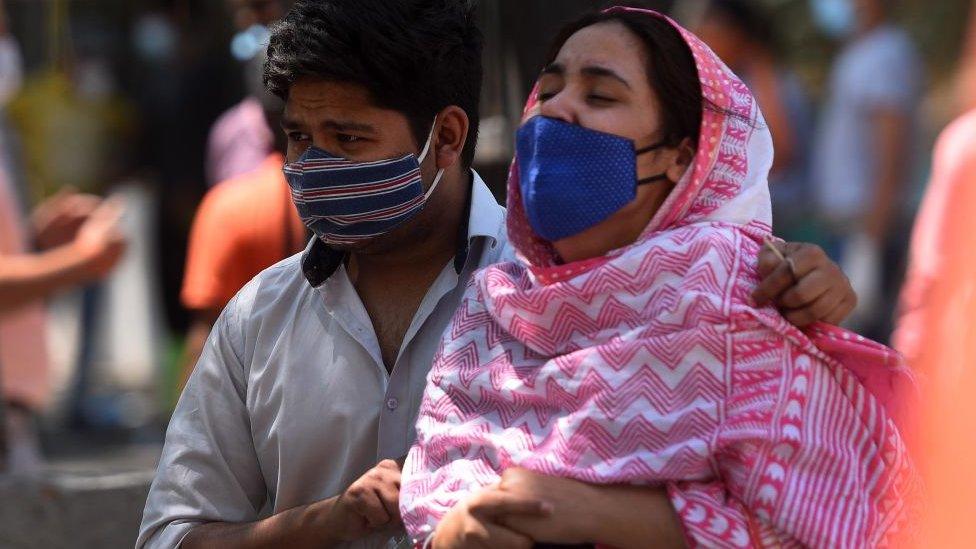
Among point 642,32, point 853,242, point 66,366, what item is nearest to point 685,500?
point 642,32

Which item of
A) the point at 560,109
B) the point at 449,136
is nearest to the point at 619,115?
the point at 560,109

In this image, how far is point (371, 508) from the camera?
7.86 feet

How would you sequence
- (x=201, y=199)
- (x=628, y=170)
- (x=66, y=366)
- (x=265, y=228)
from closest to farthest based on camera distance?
1. (x=628, y=170)
2. (x=265, y=228)
3. (x=201, y=199)
4. (x=66, y=366)

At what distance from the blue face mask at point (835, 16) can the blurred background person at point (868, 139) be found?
11 mm

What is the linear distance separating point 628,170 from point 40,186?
237 inches

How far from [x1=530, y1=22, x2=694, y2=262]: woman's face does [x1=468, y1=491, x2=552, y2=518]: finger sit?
40 centimetres

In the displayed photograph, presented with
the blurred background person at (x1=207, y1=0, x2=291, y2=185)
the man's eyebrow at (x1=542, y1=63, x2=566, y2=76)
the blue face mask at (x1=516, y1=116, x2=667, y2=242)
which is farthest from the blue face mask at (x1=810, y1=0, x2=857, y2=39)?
the blue face mask at (x1=516, y1=116, x2=667, y2=242)

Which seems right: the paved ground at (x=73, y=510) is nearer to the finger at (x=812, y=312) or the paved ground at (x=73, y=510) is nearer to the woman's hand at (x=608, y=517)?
the woman's hand at (x=608, y=517)

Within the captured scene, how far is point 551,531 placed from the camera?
2107 mm

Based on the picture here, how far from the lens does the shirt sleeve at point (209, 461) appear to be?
8.77 feet

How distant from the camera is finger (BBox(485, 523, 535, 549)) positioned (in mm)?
2121

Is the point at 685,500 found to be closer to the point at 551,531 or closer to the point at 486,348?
the point at 551,531

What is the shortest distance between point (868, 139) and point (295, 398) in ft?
13.4

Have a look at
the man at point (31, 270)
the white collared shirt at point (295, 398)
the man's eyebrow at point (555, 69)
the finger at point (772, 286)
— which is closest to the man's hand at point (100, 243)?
the man at point (31, 270)
